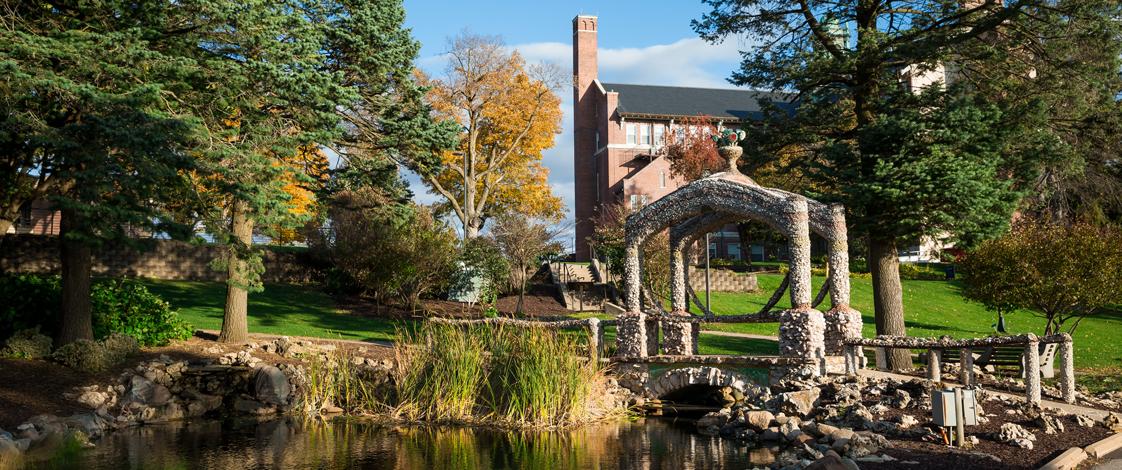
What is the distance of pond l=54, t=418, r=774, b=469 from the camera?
12391mm

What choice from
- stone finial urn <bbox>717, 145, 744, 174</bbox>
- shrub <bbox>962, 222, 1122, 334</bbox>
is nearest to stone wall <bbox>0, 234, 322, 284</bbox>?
stone finial urn <bbox>717, 145, 744, 174</bbox>

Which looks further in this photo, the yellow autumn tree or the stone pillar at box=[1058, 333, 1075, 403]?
the yellow autumn tree

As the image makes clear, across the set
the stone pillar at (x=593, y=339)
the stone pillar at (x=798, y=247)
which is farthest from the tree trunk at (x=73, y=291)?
the stone pillar at (x=798, y=247)

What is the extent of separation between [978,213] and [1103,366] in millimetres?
6895

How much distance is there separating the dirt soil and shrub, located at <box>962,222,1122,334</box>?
581 inches

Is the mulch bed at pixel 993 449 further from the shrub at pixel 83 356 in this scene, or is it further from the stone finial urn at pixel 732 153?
the shrub at pixel 83 356

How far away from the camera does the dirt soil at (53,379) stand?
48.1ft

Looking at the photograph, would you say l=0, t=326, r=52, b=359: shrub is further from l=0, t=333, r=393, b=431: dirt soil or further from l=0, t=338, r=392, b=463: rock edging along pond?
l=0, t=338, r=392, b=463: rock edging along pond

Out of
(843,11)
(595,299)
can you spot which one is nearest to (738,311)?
(595,299)

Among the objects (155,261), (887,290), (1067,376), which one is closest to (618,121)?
(155,261)

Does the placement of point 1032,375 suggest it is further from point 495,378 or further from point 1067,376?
point 495,378

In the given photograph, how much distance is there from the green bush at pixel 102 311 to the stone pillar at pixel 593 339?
32.5 feet

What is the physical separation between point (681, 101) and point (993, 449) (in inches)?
1924

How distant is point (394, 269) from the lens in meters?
29.6
